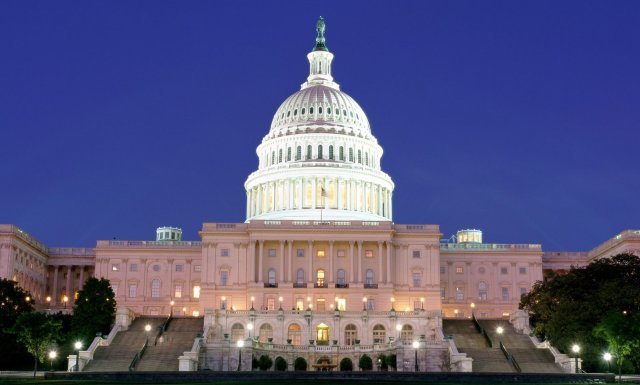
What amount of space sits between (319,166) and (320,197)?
430 cm

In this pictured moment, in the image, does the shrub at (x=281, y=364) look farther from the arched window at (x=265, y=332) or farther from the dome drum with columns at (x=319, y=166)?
the dome drum with columns at (x=319, y=166)

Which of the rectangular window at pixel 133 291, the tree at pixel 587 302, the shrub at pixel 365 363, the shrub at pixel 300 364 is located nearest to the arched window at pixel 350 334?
the shrub at pixel 365 363

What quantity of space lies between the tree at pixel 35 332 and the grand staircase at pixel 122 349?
13.2 ft

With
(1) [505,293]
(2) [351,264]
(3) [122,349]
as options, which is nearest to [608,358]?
(3) [122,349]

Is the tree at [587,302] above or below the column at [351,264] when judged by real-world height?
below

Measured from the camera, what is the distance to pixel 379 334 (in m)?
113

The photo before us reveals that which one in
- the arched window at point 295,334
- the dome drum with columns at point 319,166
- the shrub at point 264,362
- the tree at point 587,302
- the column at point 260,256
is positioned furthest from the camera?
the dome drum with columns at point 319,166

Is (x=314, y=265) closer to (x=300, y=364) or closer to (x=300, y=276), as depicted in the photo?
(x=300, y=276)

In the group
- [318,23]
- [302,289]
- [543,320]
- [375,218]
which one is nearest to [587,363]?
[543,320]

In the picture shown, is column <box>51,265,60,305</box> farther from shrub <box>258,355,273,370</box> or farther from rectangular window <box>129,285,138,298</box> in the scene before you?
shrub <box>258,355,273,370</box>

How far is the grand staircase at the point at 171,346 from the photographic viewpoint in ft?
314

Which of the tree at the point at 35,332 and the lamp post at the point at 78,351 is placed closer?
the tree at the point at 35,332

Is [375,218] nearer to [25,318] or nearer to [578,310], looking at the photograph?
[578,310]

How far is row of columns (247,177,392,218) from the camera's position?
499 feet
